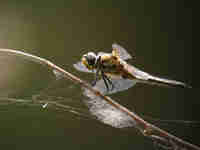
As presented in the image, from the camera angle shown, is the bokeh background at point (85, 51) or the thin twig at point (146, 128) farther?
the bokeh background at point (85, 51)

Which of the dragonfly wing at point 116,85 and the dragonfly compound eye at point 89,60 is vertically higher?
the dragonfly compound eye at point 89,60

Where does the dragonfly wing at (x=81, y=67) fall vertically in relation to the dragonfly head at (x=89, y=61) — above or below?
below

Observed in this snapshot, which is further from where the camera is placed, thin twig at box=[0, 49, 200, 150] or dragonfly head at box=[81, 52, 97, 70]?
dragonfly head at box=[81, 52, 97, 70]

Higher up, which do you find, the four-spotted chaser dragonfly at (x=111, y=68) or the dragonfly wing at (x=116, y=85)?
the four-spotted chaser dragonfly at (x=111, y=68)

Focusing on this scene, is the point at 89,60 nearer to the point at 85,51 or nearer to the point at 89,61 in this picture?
the point at 89,61

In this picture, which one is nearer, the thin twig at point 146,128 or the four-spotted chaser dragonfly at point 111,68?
the thin twig at point 146,128

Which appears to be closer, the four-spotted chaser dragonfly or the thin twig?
the thin twig

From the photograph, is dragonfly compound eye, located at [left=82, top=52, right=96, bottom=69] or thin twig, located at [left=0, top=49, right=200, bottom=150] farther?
dragonfly compound eye, located at [left=82, top=52, right=96, bottom=69]

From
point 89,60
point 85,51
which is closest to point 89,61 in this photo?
point 89,60

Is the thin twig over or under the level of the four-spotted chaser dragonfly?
under
